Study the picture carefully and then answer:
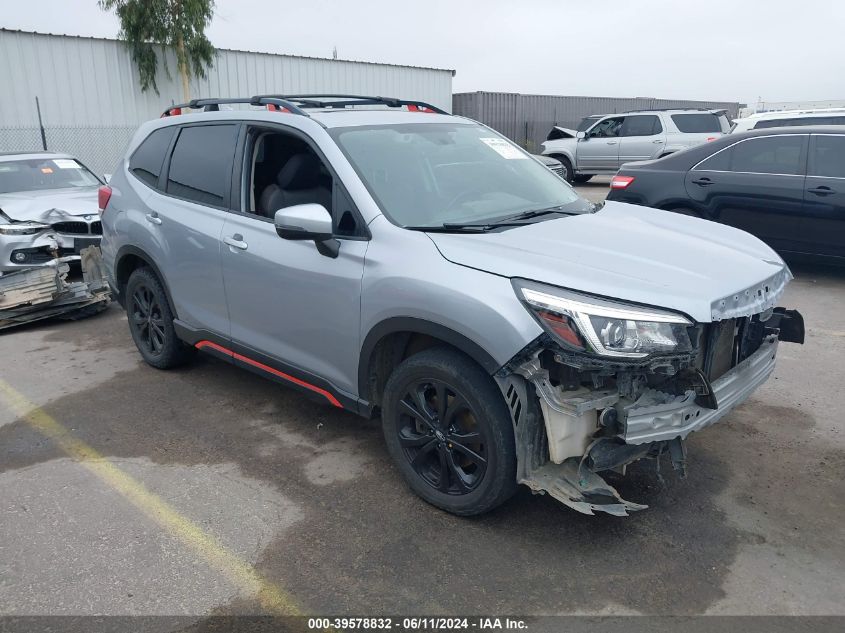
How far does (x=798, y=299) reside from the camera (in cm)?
713

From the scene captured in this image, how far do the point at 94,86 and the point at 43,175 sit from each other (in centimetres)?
943

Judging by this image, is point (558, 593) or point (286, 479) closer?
point (558, 593)

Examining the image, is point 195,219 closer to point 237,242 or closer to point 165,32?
point 237,242

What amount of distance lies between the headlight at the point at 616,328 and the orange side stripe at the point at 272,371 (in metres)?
1.50

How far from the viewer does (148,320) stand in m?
5.41

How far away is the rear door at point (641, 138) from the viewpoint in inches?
696

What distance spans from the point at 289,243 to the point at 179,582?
1.78 m

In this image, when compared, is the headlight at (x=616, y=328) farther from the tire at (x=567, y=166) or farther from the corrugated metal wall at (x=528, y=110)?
the corrugated metal wall at (x=528, y=110)

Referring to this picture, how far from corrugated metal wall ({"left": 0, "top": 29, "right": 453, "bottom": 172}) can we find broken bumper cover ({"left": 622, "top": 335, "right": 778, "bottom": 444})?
16.5 metres

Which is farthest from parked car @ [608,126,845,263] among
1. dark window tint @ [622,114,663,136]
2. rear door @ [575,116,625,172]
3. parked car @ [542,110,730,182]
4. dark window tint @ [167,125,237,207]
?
rear door @ [575,116,625,172]

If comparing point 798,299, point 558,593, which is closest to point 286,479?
point 558,593

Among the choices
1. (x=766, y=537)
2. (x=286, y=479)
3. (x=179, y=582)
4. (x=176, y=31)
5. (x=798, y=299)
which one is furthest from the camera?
(x=176, y=31)

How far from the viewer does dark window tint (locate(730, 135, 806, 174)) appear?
7.53 metres

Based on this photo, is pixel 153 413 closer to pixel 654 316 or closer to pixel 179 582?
pixel 179 582
